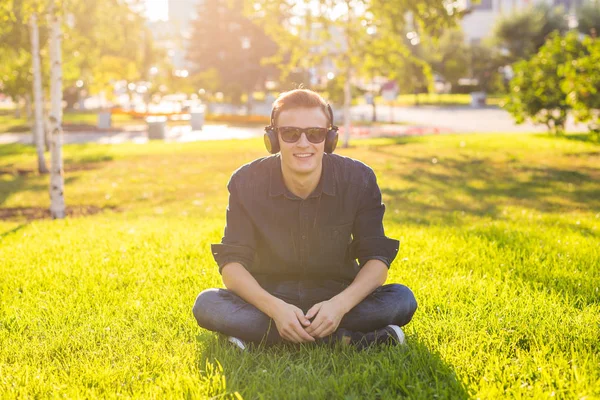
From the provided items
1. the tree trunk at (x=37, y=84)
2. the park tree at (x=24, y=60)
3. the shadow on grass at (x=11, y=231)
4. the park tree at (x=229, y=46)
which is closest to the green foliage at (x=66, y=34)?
the park tree at (x=24, y=60)

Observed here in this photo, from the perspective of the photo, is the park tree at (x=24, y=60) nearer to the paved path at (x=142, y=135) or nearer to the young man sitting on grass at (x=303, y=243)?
the paved path at (x=142, y=135)

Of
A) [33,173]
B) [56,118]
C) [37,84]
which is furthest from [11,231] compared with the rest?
[33,173]

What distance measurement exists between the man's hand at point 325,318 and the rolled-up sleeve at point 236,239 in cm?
60

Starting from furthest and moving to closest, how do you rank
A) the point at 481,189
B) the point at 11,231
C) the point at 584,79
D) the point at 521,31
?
the point at 521,31 < the point at 584,79 < the point at 481,189 < the point at 11,231

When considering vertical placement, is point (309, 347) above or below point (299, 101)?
below

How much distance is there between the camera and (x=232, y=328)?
3898 mm

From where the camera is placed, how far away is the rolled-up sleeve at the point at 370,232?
12.9 feet

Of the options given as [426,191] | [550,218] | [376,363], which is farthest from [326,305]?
[426,191]

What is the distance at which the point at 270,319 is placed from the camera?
3.92 metres

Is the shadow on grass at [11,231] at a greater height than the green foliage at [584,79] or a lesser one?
→ lesser

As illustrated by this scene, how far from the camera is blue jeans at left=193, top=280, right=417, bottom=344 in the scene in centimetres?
390

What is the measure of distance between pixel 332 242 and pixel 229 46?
41299 millimetres

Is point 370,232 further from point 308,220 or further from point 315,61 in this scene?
point 315,61

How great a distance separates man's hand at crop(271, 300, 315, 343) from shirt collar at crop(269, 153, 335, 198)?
729 millimetres
